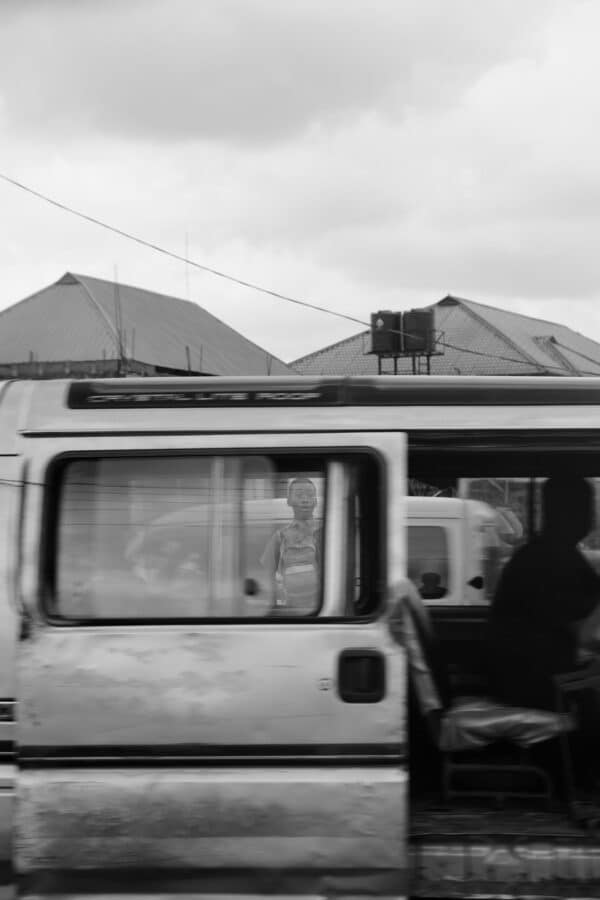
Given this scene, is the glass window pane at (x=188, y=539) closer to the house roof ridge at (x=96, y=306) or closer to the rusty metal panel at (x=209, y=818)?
the rusty metal panel at (x=209, y=818)

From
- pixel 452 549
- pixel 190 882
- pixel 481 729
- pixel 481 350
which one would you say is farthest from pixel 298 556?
pixel 481 350

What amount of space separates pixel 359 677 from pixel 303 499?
22.2 inches

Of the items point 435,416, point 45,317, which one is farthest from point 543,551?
point 45,317

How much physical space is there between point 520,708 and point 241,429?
1.98 meters

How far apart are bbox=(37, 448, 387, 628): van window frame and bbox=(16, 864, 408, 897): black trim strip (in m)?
0.73

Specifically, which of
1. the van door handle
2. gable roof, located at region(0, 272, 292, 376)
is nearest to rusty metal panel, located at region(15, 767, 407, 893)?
the van door handle

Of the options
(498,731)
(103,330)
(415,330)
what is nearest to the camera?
(498,731)

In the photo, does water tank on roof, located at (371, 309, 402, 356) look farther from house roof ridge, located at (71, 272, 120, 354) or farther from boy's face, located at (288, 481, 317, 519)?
house roof ridge, located at (71, 272, 120, 354)

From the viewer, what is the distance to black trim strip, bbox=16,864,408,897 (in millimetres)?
3633

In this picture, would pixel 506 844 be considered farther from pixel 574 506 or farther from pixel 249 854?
pixel 574 506

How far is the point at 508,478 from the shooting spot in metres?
5.45

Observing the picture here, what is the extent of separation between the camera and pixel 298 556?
3.74m

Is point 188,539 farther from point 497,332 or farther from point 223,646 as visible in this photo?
point 497,332

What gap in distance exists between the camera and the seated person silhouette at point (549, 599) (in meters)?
5.15
